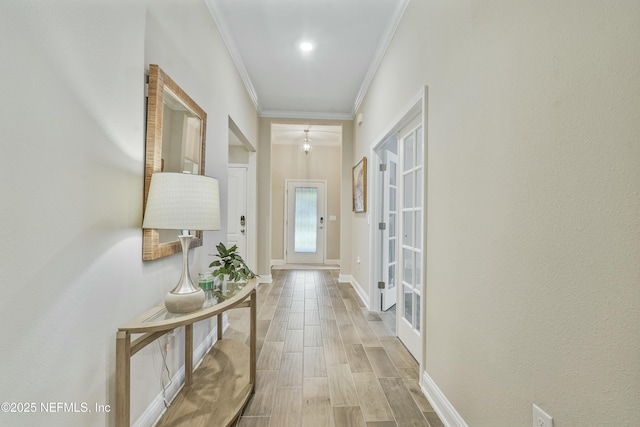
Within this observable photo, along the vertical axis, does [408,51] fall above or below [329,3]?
below

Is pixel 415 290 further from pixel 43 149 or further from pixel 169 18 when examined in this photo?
pixel 169 18

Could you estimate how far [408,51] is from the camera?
2088mm

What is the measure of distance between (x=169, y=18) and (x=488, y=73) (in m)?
1.71

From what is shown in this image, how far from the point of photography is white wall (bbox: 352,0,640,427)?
684mm

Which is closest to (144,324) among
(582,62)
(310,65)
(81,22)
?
(81,22)

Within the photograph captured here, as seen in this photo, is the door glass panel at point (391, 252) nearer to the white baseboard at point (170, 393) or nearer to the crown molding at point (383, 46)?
the crown molding at point (383, 46)

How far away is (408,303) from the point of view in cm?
242

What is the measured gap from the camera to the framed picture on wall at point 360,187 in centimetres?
359

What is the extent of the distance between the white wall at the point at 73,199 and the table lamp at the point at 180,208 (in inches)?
5.4

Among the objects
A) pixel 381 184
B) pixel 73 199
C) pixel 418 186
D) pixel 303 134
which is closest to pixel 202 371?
pixel 73 199

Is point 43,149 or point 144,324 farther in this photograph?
point 144,324

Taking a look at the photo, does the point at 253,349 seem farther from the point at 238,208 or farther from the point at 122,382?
the point at 238,208

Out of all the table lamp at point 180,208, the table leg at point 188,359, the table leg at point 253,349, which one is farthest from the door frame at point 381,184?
the table leg at point 188,359

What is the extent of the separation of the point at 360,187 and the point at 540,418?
310 centimetres
